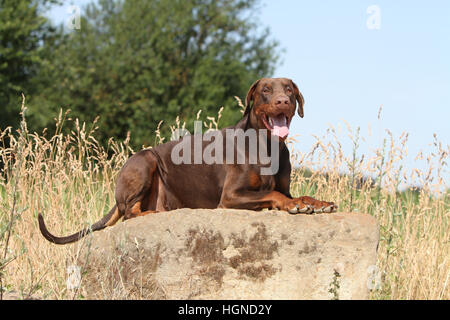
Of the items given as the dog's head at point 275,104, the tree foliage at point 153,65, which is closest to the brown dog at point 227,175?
the dog's head at point 275,104

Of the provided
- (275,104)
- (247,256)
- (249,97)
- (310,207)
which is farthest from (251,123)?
(247,256)

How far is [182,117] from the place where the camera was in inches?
885

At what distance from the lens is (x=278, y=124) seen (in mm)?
5051

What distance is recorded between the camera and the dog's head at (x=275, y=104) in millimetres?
4902

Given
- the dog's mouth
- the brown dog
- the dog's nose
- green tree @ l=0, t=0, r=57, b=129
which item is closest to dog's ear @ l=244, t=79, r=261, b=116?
the brown dog

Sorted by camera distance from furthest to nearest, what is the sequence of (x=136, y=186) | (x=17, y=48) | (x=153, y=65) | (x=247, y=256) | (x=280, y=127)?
(x=153, y=65) → (x=17, y=48) → (x=136, y=186) → (x=280, y=127) → (x=247, y=256)

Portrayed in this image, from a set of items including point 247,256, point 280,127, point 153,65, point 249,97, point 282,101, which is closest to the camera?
point 247,256

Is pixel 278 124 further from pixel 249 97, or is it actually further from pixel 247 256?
pixel 247 256

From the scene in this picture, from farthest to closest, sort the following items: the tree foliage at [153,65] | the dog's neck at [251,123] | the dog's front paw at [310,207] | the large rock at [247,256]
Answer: the tree foliage at [153,65], the dog's neck at [251,123], the dog's front paw at [310,207], the large rock at [247,256]

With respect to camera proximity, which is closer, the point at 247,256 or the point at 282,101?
the point at 247,256

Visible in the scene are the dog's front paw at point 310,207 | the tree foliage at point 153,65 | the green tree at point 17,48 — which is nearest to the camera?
the dog's front paw at point 310,207

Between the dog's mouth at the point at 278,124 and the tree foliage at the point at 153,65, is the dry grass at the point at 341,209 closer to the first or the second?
the dog's mouth at the point at 278,124

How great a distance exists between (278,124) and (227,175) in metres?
0.74
